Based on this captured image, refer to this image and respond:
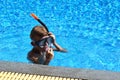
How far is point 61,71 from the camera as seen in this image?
11.0ft

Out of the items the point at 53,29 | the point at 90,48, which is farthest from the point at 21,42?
the point at 90,48

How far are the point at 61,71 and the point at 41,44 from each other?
1172mm

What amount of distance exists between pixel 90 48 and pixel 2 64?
3166 mm

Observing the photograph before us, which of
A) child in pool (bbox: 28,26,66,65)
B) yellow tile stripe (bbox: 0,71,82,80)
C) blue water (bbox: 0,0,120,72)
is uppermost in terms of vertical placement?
yellow tile stripe (bbox: 0,71,82,80)

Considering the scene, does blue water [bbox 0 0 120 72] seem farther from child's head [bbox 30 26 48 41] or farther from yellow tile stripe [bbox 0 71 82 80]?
yellow tile stripe [bbox 0 71 82 80]

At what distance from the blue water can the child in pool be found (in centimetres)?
112

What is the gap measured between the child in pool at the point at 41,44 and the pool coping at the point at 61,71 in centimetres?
96

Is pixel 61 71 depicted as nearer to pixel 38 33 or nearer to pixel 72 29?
pixel 38 33

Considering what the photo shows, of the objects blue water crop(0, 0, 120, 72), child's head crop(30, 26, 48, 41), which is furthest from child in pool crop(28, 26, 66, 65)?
blue water crop(0, 0, 120, 72)

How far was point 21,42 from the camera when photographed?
6609 mm

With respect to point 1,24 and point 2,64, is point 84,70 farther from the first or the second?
point 1,24

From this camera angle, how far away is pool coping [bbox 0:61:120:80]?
3.26 m

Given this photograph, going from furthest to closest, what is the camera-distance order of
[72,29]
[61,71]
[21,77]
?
[72,29] < [61,71] < [21,77]

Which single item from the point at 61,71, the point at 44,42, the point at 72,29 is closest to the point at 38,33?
the point at 44,42
